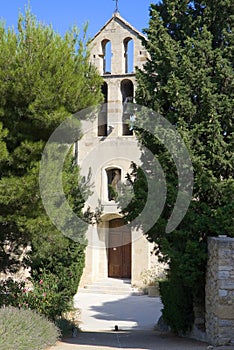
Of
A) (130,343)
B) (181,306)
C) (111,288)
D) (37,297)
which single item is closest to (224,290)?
(181,306)

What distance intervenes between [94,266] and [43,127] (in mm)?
10750

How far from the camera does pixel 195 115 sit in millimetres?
8578

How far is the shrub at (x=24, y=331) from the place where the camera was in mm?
6027

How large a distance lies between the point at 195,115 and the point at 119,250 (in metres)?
10.3

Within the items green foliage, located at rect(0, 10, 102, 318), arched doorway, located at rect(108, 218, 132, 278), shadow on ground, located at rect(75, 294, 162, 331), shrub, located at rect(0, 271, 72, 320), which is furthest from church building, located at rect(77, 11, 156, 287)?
green foliage, located at rect(0, 10, 102, 318)

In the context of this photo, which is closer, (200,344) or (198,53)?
(200,344)

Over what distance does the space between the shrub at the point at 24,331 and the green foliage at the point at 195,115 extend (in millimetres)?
2431

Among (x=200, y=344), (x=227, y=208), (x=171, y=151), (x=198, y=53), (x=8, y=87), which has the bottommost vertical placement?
(x=200, y=344)

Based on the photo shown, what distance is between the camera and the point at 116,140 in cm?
1644

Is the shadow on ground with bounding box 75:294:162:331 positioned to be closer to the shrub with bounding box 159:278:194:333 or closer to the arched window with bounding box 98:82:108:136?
the shrub with bounding box 159:278:194:333

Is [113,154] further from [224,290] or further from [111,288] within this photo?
[224,290]

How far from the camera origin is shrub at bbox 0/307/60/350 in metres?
6.03

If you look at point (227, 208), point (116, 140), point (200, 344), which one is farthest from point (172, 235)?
point (116, 140)

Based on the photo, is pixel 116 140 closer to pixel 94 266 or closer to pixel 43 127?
pixel 94 266
